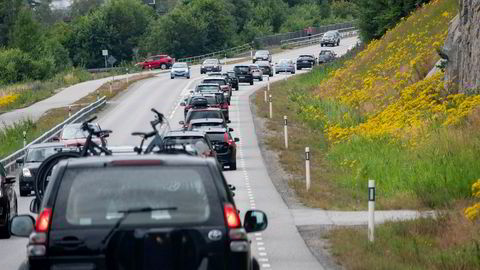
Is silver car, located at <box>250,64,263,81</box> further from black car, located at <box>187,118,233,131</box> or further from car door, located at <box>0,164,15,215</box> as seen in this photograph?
car door, located at <box>0,164,15,215</box>

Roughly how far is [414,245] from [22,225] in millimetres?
9682

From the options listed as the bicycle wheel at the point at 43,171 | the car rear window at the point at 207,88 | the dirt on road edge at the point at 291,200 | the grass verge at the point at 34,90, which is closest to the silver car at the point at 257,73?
Result: the grass verge at the point at 34,90

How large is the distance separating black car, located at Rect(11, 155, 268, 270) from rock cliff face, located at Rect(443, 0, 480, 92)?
27.3 metres

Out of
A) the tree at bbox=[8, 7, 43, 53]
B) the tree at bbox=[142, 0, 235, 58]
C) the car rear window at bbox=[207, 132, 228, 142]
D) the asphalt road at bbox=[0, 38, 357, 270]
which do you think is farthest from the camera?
the tree at bbox=[142, 0, 235, 58]

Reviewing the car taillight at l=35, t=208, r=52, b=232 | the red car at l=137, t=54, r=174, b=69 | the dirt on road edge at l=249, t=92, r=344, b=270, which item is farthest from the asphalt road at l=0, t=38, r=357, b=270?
the red car at l=137, t=54, r=174, b=69

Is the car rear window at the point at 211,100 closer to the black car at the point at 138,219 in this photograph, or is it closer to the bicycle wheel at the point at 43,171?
the bicycle wheel at the point at 43,171

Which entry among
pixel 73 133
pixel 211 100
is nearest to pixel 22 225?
pixel 73 133

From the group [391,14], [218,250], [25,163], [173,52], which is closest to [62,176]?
[218,250]

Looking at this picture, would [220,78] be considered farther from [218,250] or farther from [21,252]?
[218,250]

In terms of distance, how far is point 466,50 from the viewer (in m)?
37.3

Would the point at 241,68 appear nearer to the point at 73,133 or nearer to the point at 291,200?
the point at 73,133

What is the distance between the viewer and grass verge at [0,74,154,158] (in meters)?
49.1

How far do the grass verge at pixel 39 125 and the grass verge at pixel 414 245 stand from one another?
26559 mm

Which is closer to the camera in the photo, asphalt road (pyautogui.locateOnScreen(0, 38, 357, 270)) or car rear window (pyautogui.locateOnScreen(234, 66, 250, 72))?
asphalt road (pyautogui.locateOnScreen(0, 38, 357, 270))
